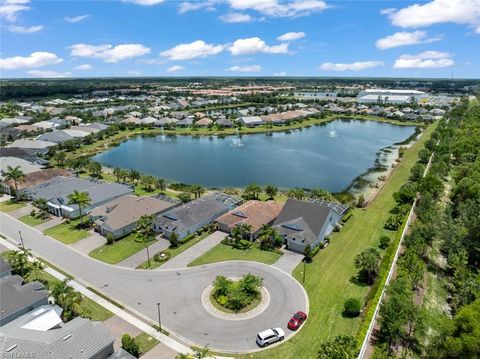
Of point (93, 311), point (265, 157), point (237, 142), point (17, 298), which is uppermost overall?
point (237, 142)

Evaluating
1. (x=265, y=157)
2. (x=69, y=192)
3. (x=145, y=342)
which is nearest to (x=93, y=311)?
(x=145, y=342)

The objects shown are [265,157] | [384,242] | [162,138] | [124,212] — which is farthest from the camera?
[162,138]

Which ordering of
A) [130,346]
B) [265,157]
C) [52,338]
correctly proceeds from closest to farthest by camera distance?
[52,338]
[130,346]
[265,157]

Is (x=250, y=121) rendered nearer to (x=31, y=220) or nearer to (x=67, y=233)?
(x=31, y=220)

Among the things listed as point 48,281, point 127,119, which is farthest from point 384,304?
point 127,119

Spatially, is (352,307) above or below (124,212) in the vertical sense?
below

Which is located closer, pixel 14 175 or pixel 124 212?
pixel 124 212

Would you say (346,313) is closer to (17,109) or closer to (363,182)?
(363,182)
